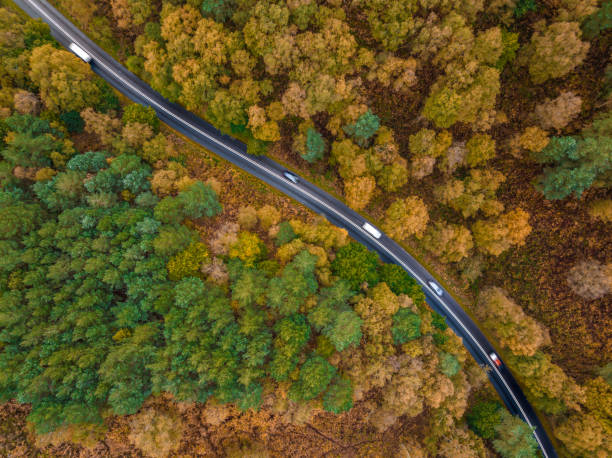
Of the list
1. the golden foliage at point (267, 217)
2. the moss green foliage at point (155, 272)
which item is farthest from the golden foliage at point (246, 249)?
the golden foliage at point (267, 217)

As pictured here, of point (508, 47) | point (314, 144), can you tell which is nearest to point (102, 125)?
point (314, 144)

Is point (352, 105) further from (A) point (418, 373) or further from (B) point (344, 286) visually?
(A) point (418, 373)

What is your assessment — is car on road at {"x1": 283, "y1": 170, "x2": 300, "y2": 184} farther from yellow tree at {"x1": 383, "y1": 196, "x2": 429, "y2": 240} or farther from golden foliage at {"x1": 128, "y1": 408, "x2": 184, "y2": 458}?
golden foliage at {"x1": 128, "y1": 408, "x2": 184, "y2": 458}

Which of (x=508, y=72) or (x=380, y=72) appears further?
(x=508, y=72)

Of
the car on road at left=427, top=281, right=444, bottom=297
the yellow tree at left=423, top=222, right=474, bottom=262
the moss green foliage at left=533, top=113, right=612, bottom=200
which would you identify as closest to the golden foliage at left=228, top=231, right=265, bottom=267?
the yellow tree at left=423, top=222, right=474, bottom=262

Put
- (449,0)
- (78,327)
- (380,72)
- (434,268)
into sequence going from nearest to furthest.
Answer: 1. (78,327)
2. (449,0)
3. (380,72)
4. (434,268)

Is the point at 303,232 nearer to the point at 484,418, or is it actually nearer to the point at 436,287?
the point at 436,287

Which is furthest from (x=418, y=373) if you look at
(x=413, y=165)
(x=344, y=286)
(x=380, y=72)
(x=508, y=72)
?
(x=508, y=72)
